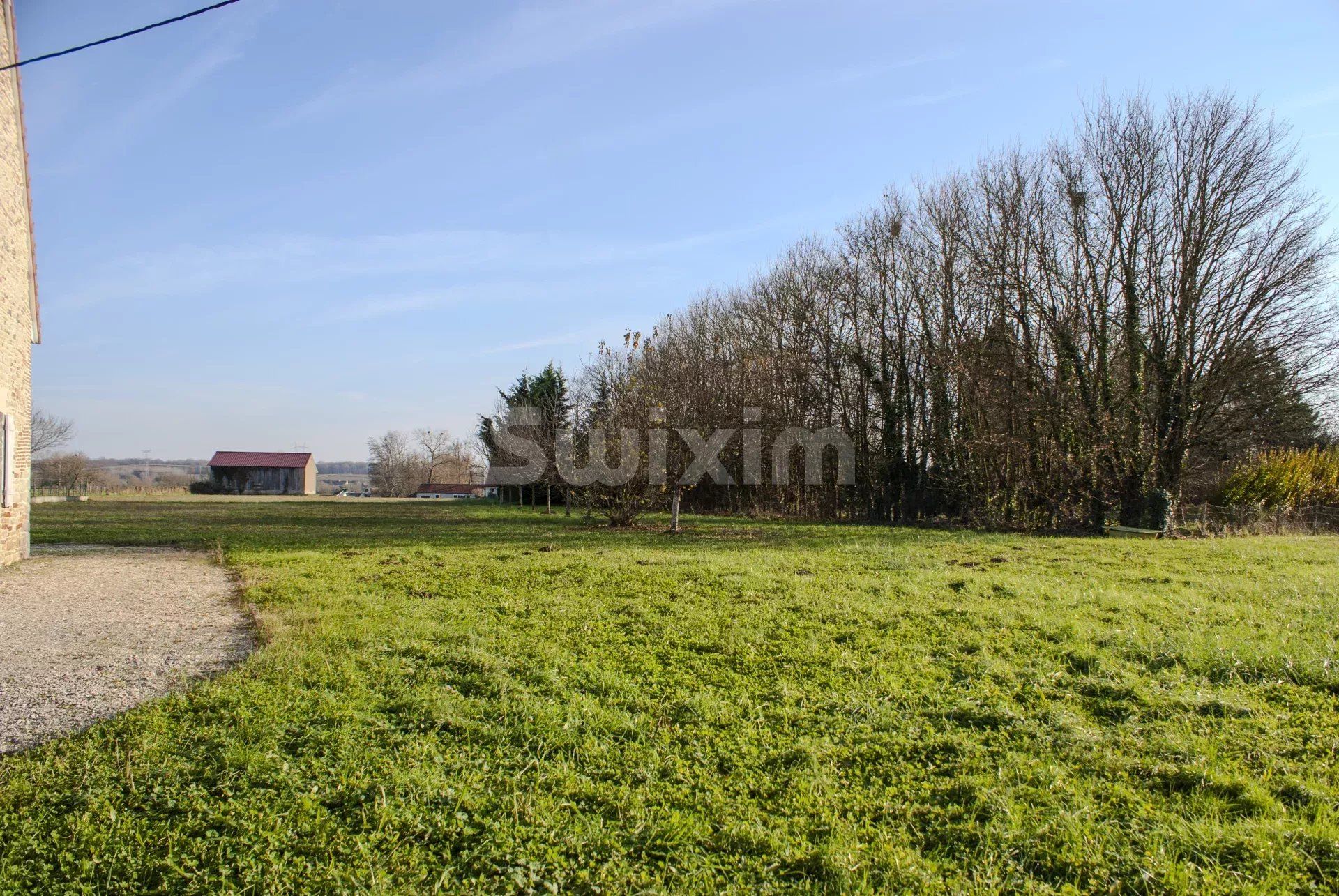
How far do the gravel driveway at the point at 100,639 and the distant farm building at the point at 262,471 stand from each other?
173 feet

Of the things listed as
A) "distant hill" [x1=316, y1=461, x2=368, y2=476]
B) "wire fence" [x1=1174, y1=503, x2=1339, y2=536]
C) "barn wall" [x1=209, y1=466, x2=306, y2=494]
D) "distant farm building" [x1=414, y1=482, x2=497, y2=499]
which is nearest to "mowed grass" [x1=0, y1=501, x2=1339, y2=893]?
"wire fence" [x1=1174, y1=503, x2=1339, y2=536]

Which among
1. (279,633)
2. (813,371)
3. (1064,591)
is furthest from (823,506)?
(279,633)

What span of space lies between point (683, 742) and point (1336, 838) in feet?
8.12

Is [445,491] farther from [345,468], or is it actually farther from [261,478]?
[345,468]

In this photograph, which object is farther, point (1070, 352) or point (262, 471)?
point (262, 471)

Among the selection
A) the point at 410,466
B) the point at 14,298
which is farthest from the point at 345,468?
the point at 14,298

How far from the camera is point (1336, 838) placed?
2.57 meters

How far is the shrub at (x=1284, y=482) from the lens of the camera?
56.1 ft

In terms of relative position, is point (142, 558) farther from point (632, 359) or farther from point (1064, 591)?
point (1064, 591)

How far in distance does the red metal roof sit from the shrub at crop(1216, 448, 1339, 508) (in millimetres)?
60642

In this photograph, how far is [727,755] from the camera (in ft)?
11.1

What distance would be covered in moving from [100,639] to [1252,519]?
19.7 metres

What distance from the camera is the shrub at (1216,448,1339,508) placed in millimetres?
17103

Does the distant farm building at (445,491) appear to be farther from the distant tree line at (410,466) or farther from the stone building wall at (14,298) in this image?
the stone building wall at (14,298)
